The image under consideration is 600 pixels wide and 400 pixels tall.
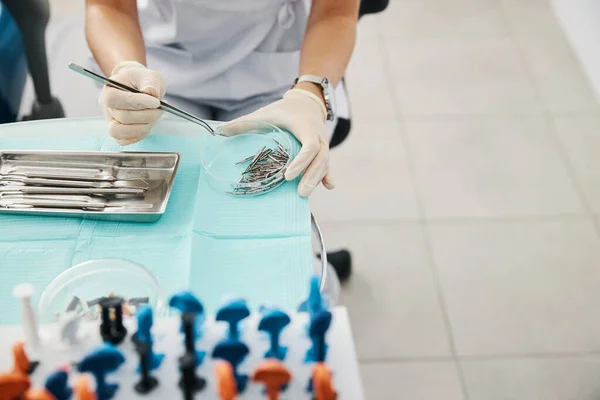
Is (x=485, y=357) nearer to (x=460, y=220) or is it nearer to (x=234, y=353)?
(x=460, y=220)

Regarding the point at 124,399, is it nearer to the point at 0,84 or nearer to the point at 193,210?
the point at 193,210

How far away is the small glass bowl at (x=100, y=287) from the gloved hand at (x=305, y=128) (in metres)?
0.25

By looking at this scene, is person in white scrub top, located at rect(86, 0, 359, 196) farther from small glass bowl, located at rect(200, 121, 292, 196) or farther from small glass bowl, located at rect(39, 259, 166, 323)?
small glass bowl, located at rect(39, 259, 166, 323)

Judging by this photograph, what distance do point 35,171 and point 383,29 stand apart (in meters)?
1.85

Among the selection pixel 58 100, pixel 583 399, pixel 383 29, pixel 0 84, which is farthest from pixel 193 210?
pixel 383 29

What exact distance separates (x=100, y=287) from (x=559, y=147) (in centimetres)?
165

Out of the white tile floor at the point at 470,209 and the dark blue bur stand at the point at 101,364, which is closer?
the dark blue bur stand at the point at 101,364

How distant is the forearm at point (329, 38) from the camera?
121cm

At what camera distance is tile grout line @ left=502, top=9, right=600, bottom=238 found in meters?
1.83

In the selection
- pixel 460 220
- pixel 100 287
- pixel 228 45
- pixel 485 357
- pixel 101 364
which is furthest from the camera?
pixel 460 220

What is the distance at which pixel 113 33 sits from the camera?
3.87ft

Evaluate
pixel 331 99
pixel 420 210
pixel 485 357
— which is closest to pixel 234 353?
pixel 331 99

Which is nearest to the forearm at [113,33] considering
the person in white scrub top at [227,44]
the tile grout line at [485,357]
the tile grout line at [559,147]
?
the person in white scrub top at [227,44]

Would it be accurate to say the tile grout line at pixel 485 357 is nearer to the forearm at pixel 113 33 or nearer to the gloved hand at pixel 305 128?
the gloved hand at pixel 305 128
